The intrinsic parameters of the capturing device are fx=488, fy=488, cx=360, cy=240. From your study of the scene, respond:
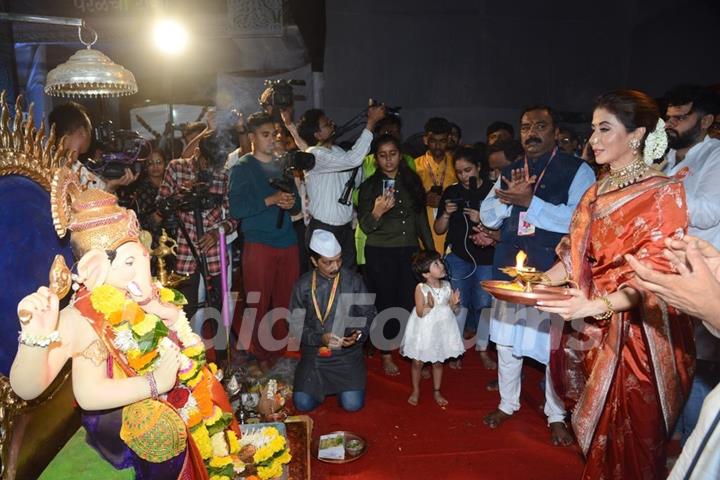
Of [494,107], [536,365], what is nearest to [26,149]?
[536,365]

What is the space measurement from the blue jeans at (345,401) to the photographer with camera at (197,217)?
1.20 meters

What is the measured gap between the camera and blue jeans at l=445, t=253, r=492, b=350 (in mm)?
4707

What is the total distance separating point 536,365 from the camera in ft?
15.9

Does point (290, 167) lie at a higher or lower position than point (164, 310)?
higher

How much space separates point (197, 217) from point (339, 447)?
7.36 feet

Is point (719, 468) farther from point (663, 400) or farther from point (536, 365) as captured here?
point (536, 365)

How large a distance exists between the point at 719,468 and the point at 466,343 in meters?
4.02

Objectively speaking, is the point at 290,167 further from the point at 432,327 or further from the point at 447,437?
the point at 447,437

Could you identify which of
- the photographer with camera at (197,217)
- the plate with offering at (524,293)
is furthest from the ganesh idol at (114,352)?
the photographer with camera at (197,217)

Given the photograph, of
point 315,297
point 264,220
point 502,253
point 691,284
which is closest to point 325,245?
point 315,297

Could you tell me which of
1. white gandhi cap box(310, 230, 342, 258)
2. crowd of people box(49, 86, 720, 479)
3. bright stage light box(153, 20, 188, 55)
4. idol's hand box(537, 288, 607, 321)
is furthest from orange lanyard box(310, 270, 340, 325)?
bright stage light box(153, 20, 188, 55)

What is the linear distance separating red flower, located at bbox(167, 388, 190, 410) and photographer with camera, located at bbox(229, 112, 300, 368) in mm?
2437

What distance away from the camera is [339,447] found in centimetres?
329

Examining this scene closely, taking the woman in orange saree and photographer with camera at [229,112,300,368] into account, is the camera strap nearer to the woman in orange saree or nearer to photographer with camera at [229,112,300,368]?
photographer with camera at [229,112,300,368]
